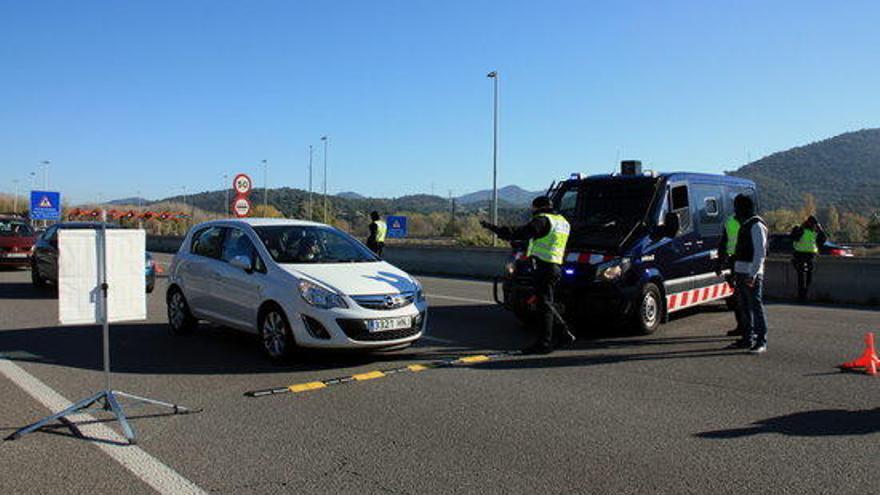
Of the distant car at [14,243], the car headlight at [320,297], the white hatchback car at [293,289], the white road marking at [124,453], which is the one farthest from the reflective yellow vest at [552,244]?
the distant car at [14,243]

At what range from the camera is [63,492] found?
4145mm

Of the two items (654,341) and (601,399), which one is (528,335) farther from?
(601,399)

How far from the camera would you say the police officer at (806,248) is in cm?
1429

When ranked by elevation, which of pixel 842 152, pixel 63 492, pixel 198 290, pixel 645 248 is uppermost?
pixel 842 152

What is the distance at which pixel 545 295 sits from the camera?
27.8 ft

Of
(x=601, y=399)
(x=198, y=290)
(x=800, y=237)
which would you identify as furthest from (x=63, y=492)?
(x=800, y=237)

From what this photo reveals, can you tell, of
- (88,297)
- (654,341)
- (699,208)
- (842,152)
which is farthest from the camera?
(842,152)

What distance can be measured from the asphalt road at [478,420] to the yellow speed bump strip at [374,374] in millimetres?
155

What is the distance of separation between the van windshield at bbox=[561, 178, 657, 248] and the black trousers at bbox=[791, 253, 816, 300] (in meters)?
6.41

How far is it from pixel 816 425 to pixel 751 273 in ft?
10.5

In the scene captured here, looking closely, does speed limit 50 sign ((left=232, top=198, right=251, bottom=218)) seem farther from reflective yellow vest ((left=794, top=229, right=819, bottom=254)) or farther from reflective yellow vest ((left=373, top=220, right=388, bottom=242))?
reflective yellow vest ((left=794, top=229, right=819, bottom=254))

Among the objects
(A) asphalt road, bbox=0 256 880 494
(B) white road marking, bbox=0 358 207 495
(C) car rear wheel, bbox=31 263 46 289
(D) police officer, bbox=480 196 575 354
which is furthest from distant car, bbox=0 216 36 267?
(D) police officer, bbox=480 196 575 354

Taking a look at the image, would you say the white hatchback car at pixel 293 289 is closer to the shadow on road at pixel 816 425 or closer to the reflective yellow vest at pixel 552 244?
the reflective yellow vest at pixel 552 244

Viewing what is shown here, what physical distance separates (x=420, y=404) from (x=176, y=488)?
2.35 metres
